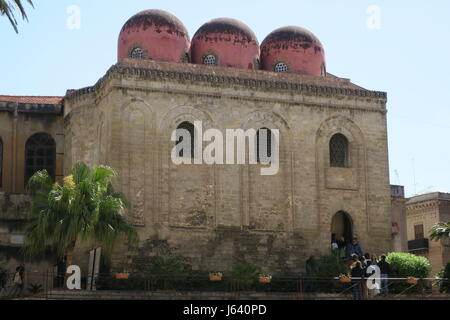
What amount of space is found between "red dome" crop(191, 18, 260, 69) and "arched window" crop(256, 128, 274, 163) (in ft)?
9.36

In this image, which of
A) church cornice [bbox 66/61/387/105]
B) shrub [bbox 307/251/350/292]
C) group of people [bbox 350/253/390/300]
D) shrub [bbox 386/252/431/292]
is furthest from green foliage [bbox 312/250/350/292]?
church cornice [bbox 66/61/387/105]

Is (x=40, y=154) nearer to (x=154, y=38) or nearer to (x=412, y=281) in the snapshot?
(x=154, y=38)

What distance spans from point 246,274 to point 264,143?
6.16 meters

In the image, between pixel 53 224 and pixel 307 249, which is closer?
pixel 53 224

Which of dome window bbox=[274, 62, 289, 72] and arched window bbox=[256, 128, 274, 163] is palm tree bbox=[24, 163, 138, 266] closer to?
arched window bbox=[256, 128, 274, 163]

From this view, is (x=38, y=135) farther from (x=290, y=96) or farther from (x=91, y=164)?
(x=290, y=96)

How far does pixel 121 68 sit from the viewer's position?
102 ft

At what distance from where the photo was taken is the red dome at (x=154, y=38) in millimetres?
33219

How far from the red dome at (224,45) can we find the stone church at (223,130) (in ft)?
0.16

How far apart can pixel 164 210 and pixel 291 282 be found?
5178 millimetres

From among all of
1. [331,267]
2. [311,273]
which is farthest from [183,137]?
[331,267]

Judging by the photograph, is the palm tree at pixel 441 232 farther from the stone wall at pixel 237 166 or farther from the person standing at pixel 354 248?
the person standing at pixel 354 248

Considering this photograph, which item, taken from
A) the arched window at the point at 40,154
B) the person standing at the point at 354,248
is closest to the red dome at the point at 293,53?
the person standing at the point at 354,248
